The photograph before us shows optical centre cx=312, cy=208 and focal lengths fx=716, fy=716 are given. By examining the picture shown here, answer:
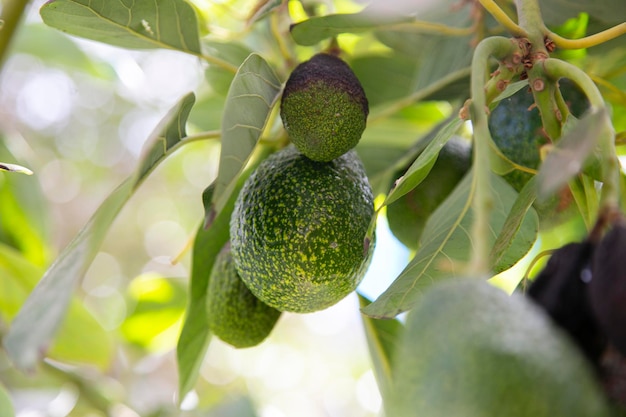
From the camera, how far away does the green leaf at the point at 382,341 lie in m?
1.10

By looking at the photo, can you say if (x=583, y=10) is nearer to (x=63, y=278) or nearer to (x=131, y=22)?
(x=131, y=22)

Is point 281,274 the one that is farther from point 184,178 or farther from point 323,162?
point 184,178

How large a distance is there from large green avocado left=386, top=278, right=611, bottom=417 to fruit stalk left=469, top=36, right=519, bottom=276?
28mm

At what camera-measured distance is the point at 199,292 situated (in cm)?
117

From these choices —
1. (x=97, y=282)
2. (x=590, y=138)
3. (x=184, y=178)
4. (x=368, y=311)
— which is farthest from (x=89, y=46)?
(x=97, y=282)

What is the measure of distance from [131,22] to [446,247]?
51 cm

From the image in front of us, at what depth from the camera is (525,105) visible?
1.04 metres

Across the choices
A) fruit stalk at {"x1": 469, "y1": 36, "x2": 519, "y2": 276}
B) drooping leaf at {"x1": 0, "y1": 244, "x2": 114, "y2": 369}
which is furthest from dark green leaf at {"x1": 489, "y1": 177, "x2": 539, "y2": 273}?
drooping leaf at {"x1": 0, "y1": 244, "x2": 114, "y2": 369}

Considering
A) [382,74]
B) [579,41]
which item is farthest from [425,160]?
[382,74]

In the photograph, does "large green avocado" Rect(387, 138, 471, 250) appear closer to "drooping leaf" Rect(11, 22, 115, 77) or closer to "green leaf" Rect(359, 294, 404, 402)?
"green leaf" Rect(359, 294, 404, 402)

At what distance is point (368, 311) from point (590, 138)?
33 cm

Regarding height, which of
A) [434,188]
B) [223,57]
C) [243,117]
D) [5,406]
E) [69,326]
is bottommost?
[69,326]

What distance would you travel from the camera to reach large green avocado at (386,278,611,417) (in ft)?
1.58

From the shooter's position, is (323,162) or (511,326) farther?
(323,162)
